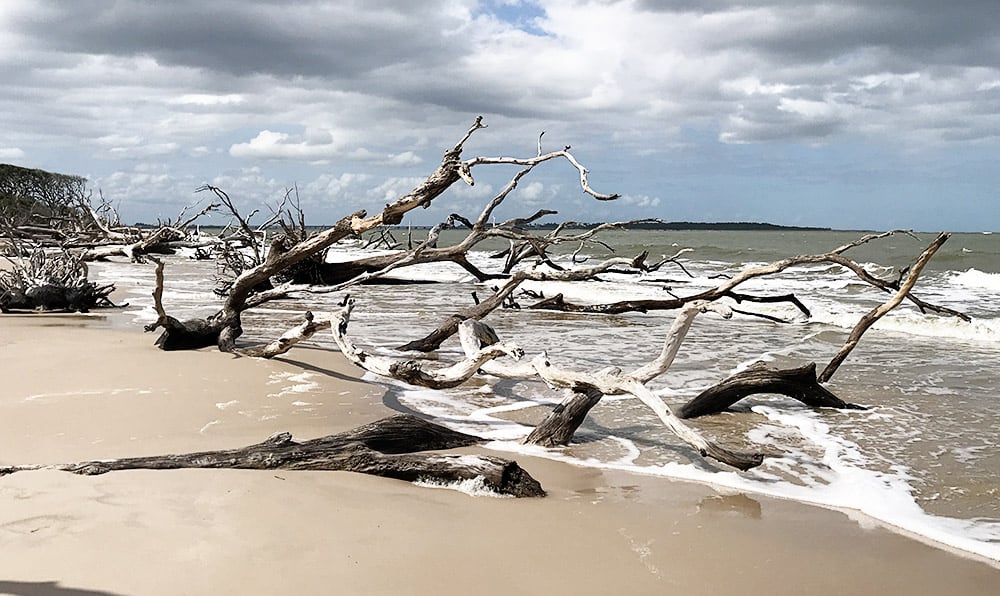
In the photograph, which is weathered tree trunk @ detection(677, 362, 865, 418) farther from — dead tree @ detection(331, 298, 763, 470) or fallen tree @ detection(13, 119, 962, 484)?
dead tree @ detection(331, 298, 763, 470)

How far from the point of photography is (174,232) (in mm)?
12445

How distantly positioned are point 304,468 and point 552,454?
1.66 metres

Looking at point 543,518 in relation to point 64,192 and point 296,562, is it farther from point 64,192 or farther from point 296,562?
point 64,192

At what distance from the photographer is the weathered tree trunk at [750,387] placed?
6074mm

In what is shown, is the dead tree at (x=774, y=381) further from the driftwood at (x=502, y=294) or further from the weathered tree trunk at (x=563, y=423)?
the driftwood at (x=502, y=294)

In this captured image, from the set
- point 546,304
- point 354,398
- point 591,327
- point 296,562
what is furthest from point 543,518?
point 591,327

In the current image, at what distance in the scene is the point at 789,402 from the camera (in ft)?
22.4

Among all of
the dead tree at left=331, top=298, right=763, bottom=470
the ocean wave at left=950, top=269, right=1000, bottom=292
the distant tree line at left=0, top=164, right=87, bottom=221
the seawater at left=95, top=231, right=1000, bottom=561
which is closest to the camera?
the dead tree at left=331, top=298, right=763, bottom=470

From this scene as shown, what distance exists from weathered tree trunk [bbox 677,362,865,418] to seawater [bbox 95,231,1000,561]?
129 millimetres

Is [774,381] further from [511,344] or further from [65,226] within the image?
[65,226]

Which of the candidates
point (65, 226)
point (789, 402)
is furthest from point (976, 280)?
point (65, 226)

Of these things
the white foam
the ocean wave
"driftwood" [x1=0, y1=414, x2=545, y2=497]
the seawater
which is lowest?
the seawater

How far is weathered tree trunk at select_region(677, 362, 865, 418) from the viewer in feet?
19.9

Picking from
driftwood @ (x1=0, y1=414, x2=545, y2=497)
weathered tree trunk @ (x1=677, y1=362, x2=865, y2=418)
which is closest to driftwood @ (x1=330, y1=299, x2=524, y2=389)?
driftwood @ (x1=0, y1=414, x2=545, y2=497)
